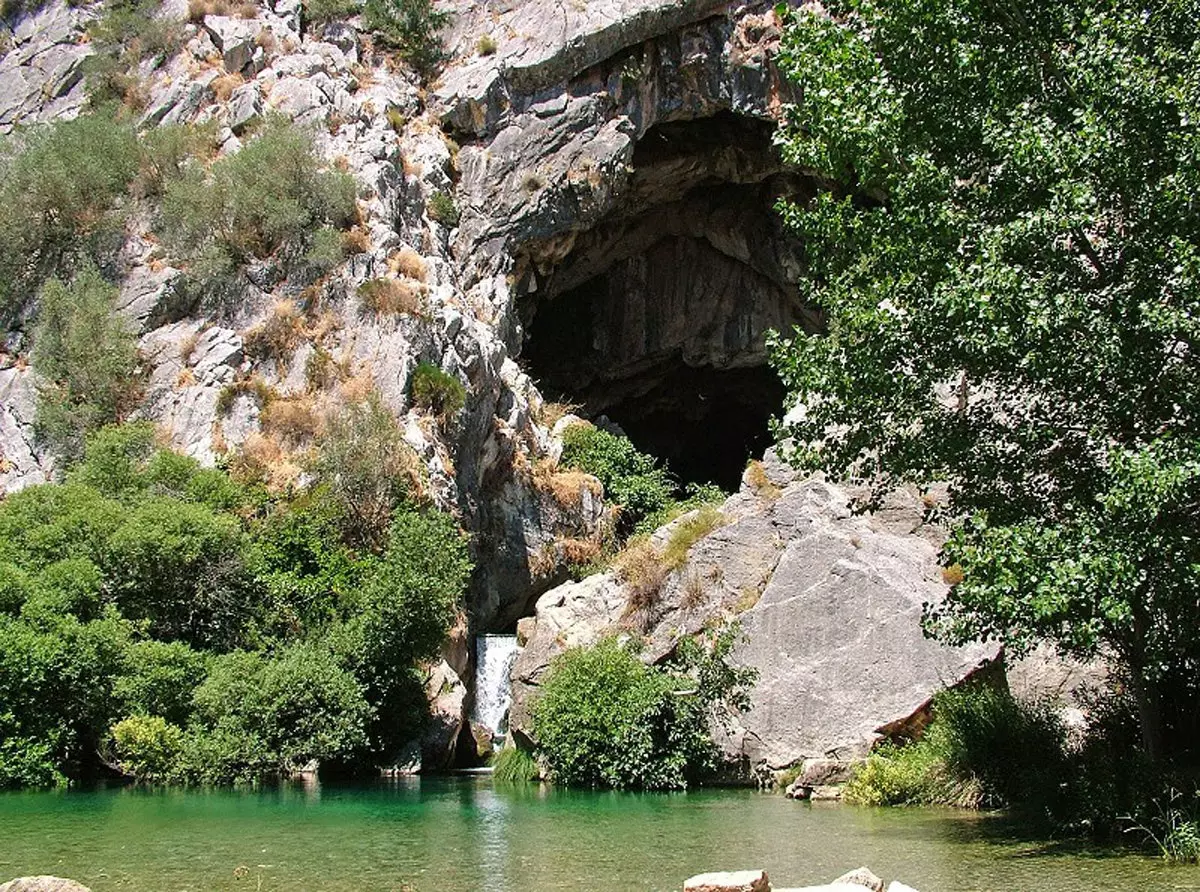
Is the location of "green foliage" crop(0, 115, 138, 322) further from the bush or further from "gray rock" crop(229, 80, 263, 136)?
the bush

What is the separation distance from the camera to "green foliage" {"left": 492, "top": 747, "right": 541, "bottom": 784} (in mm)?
22719

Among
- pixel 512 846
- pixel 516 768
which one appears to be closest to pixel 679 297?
pixel 516 768

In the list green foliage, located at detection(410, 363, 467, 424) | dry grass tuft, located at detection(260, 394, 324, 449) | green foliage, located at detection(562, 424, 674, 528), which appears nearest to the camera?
dry grass tuft, located at detection(260, 394, 324, 449)

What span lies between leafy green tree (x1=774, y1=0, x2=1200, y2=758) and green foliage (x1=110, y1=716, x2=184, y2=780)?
13416mm

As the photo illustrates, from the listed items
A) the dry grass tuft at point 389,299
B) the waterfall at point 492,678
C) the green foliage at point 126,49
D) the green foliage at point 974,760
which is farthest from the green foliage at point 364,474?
the green foliage at point 126,49

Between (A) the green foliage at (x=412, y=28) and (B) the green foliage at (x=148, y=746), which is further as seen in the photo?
(A) the green foliage at (x=412, y=28)

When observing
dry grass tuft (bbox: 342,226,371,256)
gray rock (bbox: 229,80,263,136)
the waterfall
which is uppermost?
gray rock (bbox: 229,80,263,136)

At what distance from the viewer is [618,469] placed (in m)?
38.0

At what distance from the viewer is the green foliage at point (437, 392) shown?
29.9 meters

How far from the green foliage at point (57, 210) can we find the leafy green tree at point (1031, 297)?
25523mm

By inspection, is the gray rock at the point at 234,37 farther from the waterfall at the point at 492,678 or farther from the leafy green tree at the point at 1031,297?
the leafy green tree at the point at 1031,297

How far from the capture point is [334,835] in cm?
1345

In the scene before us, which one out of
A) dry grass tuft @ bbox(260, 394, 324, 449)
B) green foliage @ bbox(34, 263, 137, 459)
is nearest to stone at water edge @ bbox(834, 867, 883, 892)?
dry grass tuft @ bbox(260, 394, 324, 449)

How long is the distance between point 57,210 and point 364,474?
50.2ft
